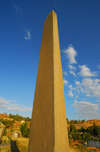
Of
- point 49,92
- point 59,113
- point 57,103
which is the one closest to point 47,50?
point 49,92

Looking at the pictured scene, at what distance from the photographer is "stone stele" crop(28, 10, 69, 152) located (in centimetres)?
234

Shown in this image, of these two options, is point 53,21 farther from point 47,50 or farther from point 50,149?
point 50,149

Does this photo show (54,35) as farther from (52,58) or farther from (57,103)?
(57,103)

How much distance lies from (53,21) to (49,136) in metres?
3.38

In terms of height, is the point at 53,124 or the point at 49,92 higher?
the point at 49,92

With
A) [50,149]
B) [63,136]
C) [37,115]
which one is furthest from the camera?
[37,115]

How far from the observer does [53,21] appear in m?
3.53

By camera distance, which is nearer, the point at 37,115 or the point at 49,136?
the point at 49,136

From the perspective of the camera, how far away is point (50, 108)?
99.7 inches

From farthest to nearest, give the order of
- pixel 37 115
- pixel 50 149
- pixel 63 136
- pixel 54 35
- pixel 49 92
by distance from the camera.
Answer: pixel 54 35 < pixel 37 115 < pixel 49 92 < pixel 63 136 < pixel 50 149

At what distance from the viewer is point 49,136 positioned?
233 centimetres

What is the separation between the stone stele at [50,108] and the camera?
2338 millimetres

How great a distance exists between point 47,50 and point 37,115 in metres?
1.97

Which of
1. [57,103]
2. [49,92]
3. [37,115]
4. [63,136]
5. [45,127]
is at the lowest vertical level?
[63,136]
